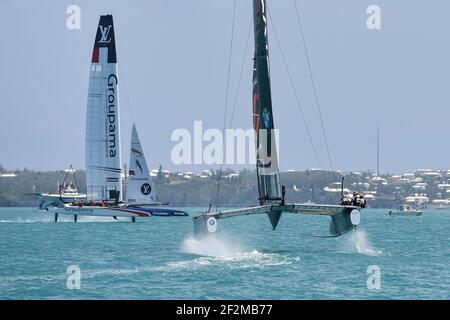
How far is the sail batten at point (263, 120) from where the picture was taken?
41812 mm

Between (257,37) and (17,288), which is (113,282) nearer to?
(17,288)

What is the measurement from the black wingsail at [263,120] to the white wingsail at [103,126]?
38.5 metres

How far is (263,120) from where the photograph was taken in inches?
1656

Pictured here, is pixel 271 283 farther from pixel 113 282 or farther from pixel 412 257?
pixel 412 257

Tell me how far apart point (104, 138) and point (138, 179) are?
7391mm

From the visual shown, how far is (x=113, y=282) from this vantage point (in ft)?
111

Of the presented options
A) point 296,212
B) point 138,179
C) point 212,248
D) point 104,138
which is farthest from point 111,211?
point 296,212

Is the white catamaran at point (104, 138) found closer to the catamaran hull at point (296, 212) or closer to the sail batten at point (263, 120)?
the sail batten at point (263, 120)
